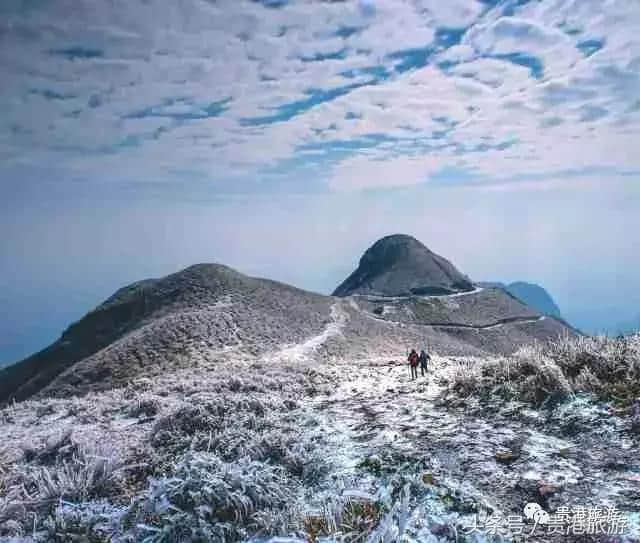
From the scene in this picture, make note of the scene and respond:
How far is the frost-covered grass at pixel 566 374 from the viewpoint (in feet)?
25.9

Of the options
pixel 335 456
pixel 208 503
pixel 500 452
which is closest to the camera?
pixel 208 503

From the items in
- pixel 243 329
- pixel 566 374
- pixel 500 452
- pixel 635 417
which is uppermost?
pixel 243 329

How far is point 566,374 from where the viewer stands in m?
9.03

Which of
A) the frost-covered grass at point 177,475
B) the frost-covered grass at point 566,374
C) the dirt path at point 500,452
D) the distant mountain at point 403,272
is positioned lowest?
the dirt path at point 500,452

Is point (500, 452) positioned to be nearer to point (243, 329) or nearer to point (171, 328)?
point (243, 329)

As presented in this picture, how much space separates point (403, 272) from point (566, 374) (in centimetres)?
9542

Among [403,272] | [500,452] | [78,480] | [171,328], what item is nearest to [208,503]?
[78,480]

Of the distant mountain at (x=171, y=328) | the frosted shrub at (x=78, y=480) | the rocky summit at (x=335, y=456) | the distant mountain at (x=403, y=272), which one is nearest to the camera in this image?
the rocky summit at (x=335, y=456)

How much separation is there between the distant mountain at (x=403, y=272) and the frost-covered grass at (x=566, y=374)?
80331 millimetres

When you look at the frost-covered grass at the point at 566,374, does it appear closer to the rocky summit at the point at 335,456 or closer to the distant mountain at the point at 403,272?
the rocky summit at the point at 335,456

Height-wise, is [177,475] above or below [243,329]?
below

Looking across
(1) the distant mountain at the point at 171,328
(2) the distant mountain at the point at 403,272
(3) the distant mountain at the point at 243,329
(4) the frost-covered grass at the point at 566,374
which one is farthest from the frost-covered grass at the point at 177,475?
(2) the distant mountain at the point at 403,272

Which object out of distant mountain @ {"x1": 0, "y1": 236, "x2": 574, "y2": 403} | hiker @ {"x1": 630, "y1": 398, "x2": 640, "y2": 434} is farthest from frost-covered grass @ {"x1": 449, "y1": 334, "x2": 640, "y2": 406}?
distant mountain @ {"x1": 0, "y1": 236, "x2": 574, "y2": 403}

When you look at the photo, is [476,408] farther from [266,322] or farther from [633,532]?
[266,322]
